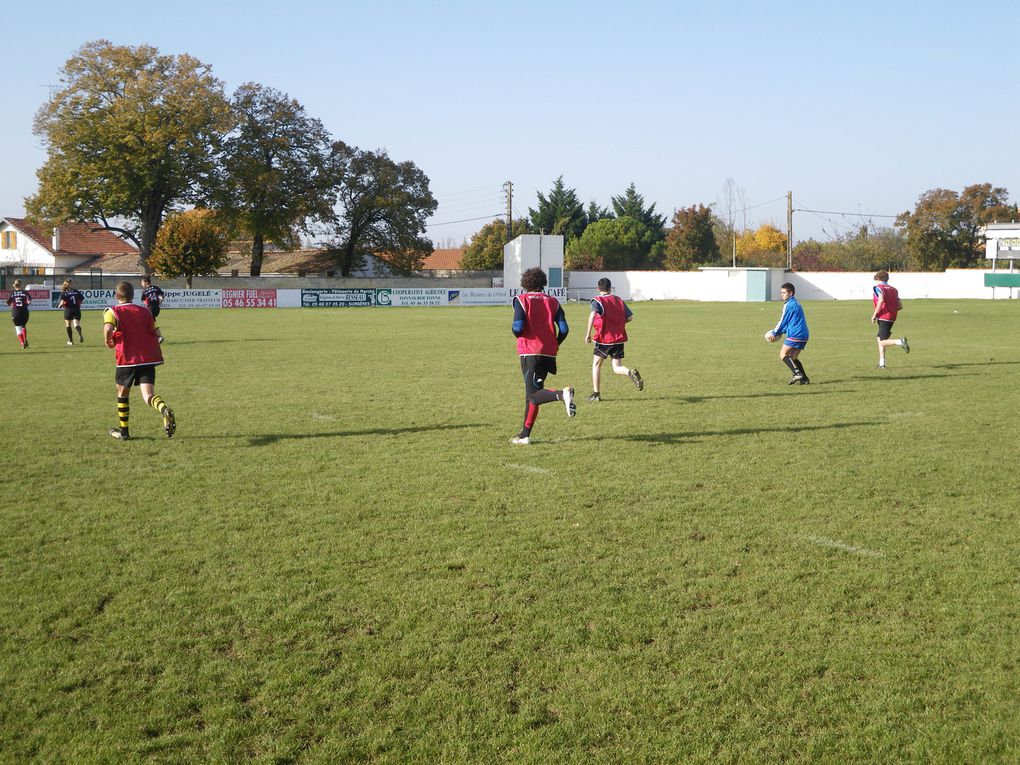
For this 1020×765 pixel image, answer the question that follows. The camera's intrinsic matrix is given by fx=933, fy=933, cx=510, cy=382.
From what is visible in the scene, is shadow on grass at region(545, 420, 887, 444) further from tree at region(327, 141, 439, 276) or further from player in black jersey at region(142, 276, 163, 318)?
tree at region(327, 141, 439, 276)

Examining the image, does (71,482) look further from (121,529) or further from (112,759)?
(112,759)

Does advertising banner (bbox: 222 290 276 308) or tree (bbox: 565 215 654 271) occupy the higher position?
tree (bbox: 565 215 654 271)

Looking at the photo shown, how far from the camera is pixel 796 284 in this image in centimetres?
6631

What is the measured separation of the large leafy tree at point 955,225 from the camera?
80.0m

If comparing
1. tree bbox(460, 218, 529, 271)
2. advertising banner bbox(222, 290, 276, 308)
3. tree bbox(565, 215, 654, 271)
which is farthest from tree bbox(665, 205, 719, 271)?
advertising banner bbox(222, 290, 276, 308)

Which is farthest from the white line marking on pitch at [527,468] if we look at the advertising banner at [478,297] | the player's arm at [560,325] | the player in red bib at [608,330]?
the advertising banner at [478,297]

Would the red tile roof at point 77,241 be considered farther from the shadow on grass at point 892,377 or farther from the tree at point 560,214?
the shadow on grass at point 892,377

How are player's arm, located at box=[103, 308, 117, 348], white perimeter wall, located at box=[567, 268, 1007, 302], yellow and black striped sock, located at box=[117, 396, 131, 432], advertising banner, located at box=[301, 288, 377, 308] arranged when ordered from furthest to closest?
white perimeter wall, located at box=[567, 268, 1007, 302] → advertising banner, located at box=[301, 288, 377, 308] → yellow and black striped sock, located at box=[117, 396, 131, 432] → player's arm, located at box=[103, 308, 117, 348]

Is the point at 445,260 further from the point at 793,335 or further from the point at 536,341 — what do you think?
the point at 536,341

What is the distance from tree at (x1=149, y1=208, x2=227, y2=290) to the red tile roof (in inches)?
956

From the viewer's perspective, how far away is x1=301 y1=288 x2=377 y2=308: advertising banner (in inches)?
2080

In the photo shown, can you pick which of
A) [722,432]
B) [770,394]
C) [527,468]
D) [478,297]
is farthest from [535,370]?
[478,297]

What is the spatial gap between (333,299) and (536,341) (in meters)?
44.6

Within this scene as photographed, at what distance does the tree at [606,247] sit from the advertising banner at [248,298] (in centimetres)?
3934
